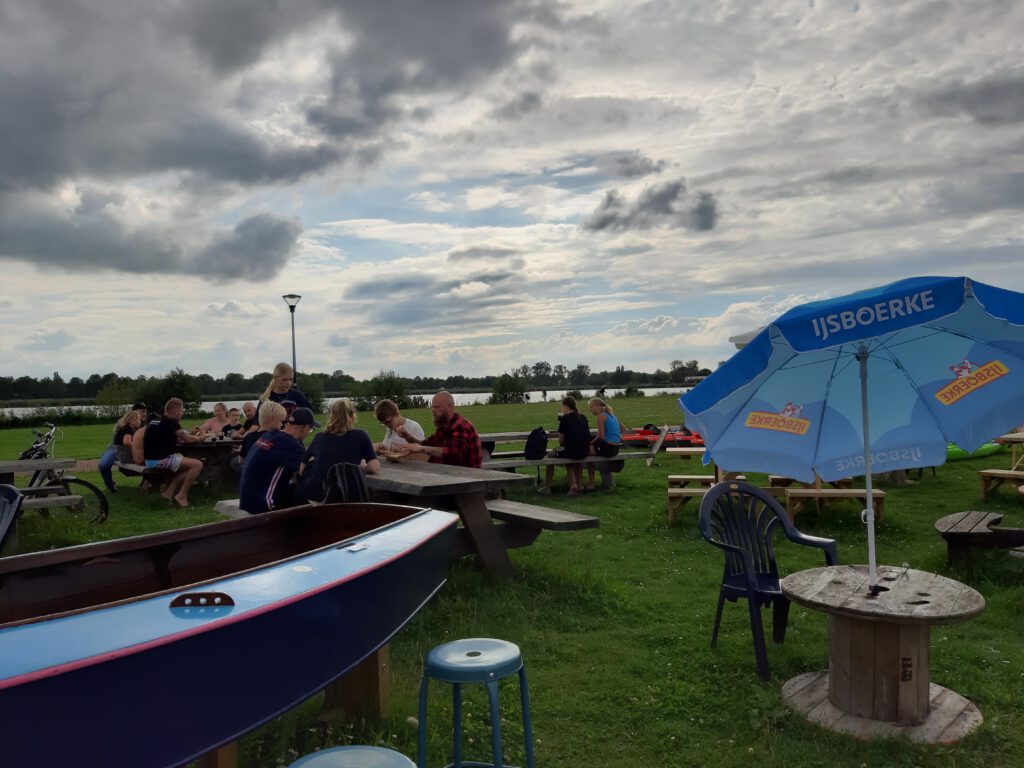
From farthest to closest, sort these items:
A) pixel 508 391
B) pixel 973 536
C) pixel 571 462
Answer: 1. pixel 508 391
2. pixel 571 462
3. pixel 973 536

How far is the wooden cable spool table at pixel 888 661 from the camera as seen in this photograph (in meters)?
3.77

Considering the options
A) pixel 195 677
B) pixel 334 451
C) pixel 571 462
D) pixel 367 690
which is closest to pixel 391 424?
pixel 334 451

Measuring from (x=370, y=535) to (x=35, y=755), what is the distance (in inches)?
78.7

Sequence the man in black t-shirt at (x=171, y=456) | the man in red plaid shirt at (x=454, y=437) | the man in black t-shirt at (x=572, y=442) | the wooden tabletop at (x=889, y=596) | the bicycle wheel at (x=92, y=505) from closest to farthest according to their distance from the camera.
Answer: the wooden tabletop at (x=889, y=596)
the man in red plaid shirt at (x=454, y=437)
the bicycle wheel at (x=92, y=505)
the man in black t-shirt at (x=171, y=456)
the man in black t-shirt at (x=572, y=442)

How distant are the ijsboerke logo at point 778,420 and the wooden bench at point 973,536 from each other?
2983 mm

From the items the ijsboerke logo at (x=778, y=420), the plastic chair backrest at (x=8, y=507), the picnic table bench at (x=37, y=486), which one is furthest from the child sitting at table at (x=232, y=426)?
the ijsboerke logo at (x=778, y=420)

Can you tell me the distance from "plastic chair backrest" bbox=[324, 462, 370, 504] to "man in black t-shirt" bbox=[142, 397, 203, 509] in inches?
225

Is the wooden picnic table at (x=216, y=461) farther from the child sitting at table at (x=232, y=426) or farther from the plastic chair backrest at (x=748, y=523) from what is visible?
the plastic chair backrest at (x=748, y=523)

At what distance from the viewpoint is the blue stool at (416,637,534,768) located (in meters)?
3.01

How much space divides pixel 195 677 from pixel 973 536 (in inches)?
245

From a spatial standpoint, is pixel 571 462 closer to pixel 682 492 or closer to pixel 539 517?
pixel 682 492

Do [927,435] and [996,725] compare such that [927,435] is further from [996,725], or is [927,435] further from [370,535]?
[370,535]

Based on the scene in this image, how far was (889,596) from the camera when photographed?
13.2 feet

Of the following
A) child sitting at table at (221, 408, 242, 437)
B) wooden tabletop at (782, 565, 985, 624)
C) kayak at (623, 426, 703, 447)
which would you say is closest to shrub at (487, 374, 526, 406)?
kayak at (623, 426, 703, 447)
